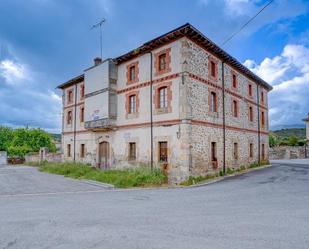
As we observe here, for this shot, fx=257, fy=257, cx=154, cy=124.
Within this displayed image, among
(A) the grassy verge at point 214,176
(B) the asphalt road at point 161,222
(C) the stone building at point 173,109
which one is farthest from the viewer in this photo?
(C) the stone building at point 173,109

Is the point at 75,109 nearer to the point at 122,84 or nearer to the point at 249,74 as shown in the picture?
the point at 122,84

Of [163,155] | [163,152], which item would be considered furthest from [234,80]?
[163,155]

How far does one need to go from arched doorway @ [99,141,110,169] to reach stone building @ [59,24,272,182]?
0.07m

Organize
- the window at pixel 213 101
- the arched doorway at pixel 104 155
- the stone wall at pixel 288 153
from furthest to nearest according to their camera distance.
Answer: the stone wall at pixel 288 153 < the arched doorway at pixel 104 155 < the window at pixel 213 101

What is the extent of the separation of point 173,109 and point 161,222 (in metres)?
8.89

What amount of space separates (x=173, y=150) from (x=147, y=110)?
3.22 meters

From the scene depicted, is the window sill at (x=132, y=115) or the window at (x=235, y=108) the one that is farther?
the window at (x=235, y=108)

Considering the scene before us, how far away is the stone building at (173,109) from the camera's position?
14.0m

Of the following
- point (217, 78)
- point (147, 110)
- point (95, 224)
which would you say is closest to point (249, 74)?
point (217, 78)

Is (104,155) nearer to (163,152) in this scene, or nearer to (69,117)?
(163,152)

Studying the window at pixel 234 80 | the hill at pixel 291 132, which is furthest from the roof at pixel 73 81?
the hill at pixel 291 132

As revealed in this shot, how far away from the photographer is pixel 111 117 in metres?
17.6

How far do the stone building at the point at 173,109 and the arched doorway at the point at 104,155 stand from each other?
0.24ft

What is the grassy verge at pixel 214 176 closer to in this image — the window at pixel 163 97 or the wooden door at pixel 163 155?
the wooden door at pixel 163 155
